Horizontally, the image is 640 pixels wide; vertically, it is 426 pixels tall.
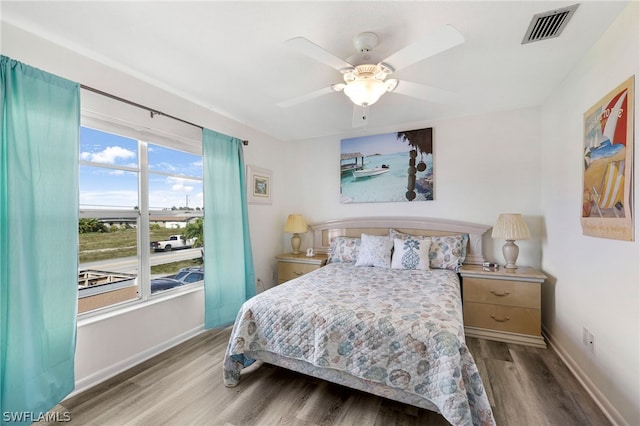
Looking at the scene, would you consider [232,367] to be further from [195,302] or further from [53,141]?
[53,141]

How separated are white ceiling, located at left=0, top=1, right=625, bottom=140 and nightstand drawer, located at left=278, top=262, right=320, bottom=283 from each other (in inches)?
82.9

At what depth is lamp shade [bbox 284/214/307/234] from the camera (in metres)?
3.88

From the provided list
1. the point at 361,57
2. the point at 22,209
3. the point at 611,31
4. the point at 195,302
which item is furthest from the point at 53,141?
the point at 611,31

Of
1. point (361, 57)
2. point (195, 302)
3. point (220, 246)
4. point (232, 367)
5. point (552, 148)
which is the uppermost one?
point (361, 57)

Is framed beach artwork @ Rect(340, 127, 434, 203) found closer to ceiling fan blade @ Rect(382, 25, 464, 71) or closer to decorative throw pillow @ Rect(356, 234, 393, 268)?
decorative throw pillow @ Rect(356, 234, 393, 268)

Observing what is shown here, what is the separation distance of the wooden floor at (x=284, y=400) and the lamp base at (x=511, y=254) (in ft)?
2.93

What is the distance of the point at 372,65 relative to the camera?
179cm

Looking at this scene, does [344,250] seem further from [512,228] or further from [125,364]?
[125,364]

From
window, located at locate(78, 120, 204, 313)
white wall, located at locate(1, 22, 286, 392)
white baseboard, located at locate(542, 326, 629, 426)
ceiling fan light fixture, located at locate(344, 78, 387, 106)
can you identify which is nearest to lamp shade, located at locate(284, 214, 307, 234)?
white wall, located at locate(1, 22, 286, 392)

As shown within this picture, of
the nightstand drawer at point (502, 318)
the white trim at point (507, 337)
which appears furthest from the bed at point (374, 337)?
the white trim at point (507, 337)

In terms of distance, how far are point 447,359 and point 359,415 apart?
0.70 metres

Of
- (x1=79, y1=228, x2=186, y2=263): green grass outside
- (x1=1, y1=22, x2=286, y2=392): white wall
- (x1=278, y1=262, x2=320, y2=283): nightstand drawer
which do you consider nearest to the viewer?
(x1=1, y1=22, x2=286, y2=392): white wall

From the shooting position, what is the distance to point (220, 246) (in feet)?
9.64

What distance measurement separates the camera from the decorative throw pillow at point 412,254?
301 cm
